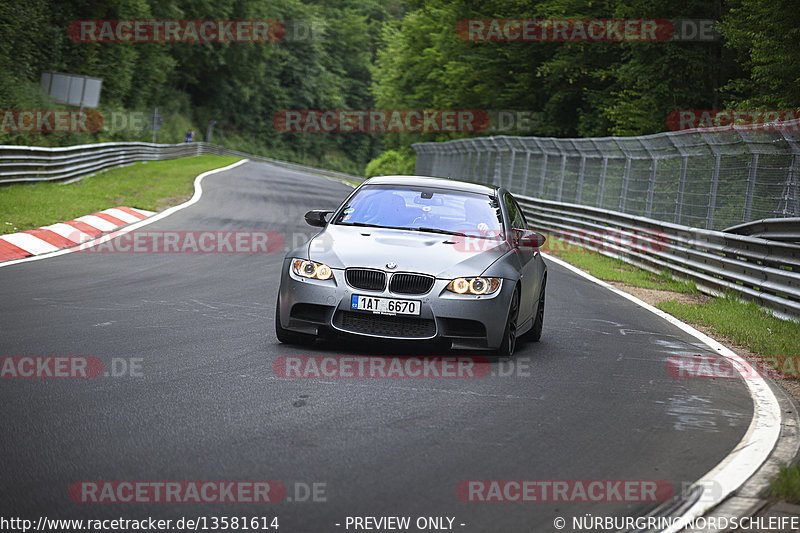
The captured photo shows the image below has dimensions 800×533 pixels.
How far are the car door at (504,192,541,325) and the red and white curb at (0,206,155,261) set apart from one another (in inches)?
280

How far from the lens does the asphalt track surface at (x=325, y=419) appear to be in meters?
4.59

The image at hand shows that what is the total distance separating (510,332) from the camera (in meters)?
8.45

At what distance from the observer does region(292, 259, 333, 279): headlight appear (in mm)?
8094

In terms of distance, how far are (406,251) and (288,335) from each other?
1.17 metres

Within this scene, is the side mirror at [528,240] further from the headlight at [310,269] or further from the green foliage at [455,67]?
the green foliage at [455,67]

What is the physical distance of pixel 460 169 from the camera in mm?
40625
